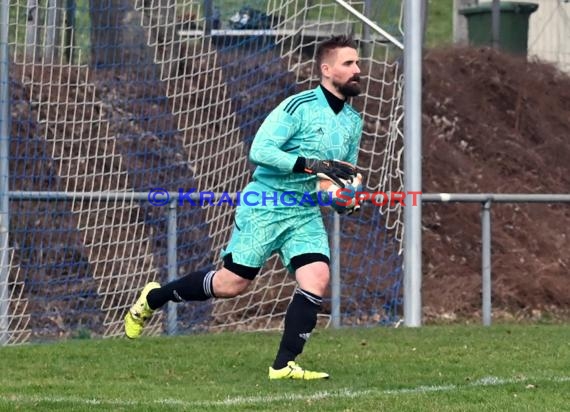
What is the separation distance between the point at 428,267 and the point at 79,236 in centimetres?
439

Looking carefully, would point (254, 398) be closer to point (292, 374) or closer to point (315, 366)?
point (292, 374)

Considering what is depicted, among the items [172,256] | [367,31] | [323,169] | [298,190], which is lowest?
[172,256]

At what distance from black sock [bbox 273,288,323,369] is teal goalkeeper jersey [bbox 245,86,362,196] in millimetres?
603

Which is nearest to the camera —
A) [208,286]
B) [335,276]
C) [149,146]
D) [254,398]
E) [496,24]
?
[254,398]

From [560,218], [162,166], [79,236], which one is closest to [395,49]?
[162,166]

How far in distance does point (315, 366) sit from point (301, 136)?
1488mm

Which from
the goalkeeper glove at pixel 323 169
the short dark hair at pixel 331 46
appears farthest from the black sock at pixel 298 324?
the short dark hair at pixel 331 46

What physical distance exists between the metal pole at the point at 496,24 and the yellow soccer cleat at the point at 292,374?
1155 centimetres

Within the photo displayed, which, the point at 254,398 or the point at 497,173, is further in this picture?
the point at 497,173

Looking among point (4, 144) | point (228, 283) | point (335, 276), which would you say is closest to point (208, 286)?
point (228, 283)

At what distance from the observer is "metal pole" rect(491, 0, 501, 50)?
19.1 metres

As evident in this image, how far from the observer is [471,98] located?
730 inches

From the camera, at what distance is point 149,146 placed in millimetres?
13453

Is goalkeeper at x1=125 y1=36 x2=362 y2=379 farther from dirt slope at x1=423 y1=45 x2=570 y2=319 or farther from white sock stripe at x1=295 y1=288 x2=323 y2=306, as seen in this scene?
dirt slope at x1=423 y1=45 x2=570 y2=319
